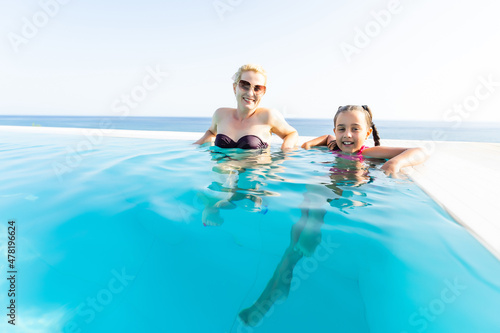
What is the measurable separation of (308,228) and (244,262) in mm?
440

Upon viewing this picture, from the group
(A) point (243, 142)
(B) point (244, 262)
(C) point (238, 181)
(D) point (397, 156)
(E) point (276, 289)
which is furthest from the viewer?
(A) point (243, 142)

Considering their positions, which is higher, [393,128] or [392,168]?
[392,168]

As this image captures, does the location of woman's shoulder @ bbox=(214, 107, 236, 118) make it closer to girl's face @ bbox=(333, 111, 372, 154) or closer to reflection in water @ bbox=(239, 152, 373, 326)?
girl's face @ bbox=(333, 111, 372, 154)

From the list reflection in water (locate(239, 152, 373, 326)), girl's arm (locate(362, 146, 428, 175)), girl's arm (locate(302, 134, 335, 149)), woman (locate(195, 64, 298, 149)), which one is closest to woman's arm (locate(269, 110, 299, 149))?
woman (locate(195, 64, 298, 149))

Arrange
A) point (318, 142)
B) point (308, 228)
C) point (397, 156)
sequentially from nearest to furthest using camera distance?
point (308, 228) → point (397, 156) → point (318, 142)

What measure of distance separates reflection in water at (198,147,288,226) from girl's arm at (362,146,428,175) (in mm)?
1113

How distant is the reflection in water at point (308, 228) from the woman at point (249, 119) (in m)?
1.64

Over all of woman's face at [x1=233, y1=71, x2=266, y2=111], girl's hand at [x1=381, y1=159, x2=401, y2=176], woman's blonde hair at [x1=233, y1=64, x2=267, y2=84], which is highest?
woman's blonde hair at [x1=233, y1=64, x2=267, y2=84]

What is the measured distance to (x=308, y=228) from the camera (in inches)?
60.1

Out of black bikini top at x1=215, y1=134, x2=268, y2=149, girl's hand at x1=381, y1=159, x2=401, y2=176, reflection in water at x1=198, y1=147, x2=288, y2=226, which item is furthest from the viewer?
black bikini top at x1=215, y1=134, x2=268, y2=149

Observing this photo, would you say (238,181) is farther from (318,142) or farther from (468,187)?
(318,142)

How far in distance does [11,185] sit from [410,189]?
11.8 ft

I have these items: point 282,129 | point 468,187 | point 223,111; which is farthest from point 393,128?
point 468,187

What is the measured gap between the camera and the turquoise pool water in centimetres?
105
